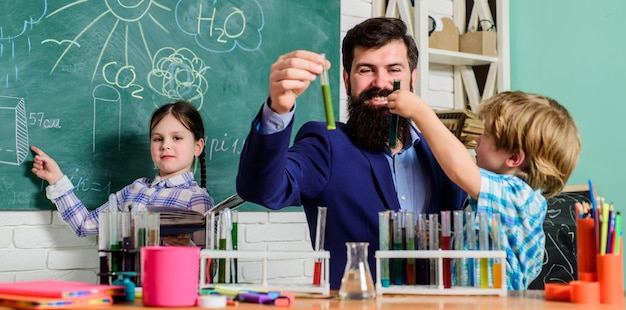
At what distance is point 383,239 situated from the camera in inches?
56.6

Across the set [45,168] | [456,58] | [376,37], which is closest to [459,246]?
[376,37]

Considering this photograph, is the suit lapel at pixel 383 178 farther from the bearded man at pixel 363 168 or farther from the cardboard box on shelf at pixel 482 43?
the cardboard box on shelf at pixel 482 43

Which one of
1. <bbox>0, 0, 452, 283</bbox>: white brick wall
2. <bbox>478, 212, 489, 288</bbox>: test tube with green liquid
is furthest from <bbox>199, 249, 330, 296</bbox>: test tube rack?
<bbox>0, 0, 452, 283</bbox>: white brick wall

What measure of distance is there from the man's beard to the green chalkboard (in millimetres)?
1013

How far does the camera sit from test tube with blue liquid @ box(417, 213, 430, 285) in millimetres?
1420

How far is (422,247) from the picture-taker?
4.72ft

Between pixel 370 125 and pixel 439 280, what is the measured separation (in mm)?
768

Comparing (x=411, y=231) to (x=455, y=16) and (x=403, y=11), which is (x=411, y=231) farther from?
(x=455, y=16)

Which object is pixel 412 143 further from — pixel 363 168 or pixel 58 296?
pixel 58 296

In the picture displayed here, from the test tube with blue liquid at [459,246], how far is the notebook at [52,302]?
620 millimetres

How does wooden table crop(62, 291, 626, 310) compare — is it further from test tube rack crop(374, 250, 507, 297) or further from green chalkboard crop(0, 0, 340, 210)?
green chalkboard crop(0, 0, 340, 210)

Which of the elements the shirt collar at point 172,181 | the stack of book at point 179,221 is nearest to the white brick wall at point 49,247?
the stack of book at point 179,221

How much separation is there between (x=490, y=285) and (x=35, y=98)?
74.5 inches

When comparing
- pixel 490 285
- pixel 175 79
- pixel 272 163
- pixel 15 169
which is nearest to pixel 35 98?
pixel 15 169
